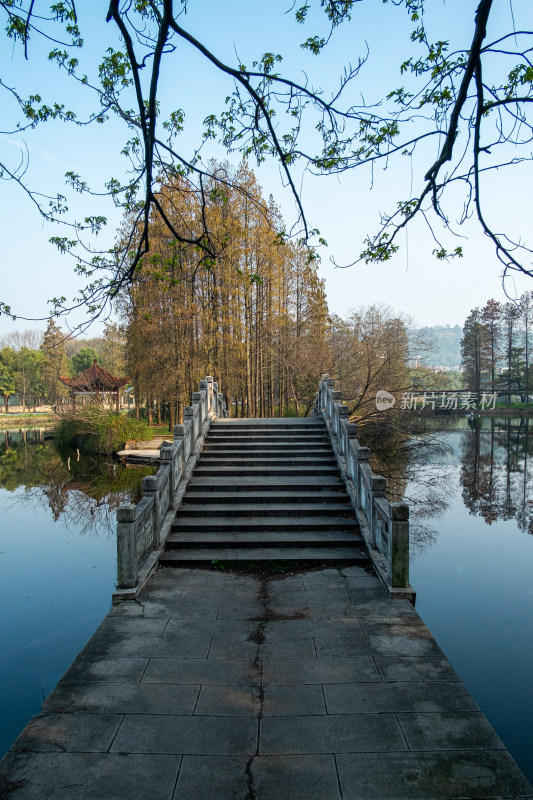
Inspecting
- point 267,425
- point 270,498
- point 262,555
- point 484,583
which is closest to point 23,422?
point 267,425

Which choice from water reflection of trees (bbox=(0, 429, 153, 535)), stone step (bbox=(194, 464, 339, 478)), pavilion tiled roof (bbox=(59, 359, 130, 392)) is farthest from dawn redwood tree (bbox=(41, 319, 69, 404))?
stone step (bbox=(194, 464, 339, 478))

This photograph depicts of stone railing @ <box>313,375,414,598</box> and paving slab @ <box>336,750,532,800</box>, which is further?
stone railing @ <box>313,375,414,598</box>

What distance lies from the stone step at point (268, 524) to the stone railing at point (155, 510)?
363 millimetres

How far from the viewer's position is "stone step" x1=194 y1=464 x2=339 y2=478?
33.6 ft

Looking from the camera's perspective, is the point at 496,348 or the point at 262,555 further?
the point at 496,348

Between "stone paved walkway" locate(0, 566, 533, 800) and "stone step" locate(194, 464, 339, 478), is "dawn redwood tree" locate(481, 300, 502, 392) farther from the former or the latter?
"stone paved walkway" locate(0, 566, 533, 800)

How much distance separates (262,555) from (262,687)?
10.1 ft

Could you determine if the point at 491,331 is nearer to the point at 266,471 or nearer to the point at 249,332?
the point at 249,332

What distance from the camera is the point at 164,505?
27.3 feet

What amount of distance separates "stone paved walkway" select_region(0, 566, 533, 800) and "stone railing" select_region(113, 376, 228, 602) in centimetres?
52

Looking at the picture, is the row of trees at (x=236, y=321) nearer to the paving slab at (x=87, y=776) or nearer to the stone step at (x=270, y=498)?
the stone step at (x=270, y=498)

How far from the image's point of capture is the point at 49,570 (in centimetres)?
1054

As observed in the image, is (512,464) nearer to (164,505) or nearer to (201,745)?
(164,505)

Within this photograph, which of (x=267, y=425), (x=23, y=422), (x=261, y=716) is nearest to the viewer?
(x=261, y=716)
